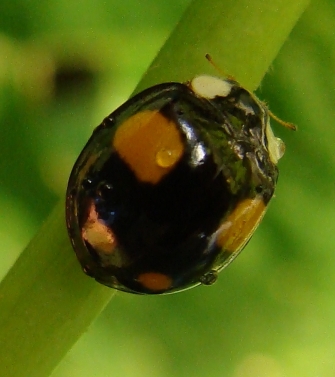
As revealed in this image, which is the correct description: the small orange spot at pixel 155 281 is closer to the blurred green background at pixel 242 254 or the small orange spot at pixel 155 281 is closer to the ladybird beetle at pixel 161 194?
the ladybird beetle at pixel 161 194

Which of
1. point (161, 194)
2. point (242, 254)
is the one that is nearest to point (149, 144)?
point (161, 194)

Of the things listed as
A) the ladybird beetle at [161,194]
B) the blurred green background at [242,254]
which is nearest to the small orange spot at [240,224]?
the ladybird beetle at [161,194]

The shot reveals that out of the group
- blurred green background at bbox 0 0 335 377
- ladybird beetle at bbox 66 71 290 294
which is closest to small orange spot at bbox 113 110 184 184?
ladybird beetle at bbox 66 71 290 294

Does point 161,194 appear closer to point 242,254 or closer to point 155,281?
point 155,281

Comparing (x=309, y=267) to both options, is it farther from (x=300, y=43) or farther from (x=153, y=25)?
(x=153, y=25)

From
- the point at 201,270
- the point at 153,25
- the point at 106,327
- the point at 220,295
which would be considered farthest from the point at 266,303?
the point at 153,25

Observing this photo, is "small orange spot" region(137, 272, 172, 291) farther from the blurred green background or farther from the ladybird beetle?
the blurred green background
